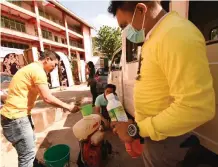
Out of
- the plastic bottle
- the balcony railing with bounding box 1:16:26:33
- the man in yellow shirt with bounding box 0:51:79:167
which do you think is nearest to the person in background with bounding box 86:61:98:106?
the man in yellow shirt with bounding box 0:51:79:167

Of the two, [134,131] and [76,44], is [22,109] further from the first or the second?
[76,44]

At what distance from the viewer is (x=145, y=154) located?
1.07 metres

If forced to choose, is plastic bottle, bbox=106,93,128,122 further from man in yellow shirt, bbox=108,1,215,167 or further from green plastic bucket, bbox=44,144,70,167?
green plastic bucket, bbox=44,144,70,167

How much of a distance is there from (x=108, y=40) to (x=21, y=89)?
2191 centimetres

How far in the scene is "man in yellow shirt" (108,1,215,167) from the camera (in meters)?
0.66

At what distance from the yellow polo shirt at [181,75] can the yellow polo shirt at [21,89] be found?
1539 mm

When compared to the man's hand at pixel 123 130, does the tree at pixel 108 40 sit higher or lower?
higher

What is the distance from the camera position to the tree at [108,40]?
22891mm

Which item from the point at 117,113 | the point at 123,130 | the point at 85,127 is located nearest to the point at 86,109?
the point at 85,127

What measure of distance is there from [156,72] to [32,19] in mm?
17732

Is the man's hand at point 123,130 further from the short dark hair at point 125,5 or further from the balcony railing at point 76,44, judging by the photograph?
the balcony railing at point 76,44

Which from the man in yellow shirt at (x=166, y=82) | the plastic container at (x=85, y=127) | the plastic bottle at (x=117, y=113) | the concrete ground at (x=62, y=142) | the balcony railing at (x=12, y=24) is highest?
the balcony railing at (x=12, y=24)

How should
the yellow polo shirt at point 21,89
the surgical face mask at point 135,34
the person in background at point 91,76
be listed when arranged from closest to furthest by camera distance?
1. the surgical face mask at point 135,34
2. the yellow polo shirt at point 21,89
3. the person in background at point 91,76

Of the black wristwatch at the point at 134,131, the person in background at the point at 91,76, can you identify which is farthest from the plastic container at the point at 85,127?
the person in background at the point at 91,76
